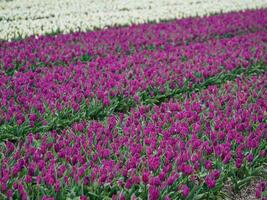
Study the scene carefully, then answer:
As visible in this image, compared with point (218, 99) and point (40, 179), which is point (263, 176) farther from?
point (40, 179)

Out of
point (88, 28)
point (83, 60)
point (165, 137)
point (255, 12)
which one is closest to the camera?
point (165, 137)

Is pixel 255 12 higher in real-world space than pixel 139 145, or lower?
higher

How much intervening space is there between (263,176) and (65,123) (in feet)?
7.67

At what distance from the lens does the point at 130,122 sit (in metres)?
4.73

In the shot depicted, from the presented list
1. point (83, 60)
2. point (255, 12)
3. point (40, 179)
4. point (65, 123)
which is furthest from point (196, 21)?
point (40, 179)

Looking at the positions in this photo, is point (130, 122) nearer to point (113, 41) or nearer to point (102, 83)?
point (102, 83)

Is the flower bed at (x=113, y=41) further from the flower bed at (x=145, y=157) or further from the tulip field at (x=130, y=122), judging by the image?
the flower bed at (x=145, y=157)

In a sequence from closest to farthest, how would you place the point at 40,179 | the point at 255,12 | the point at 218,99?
the point at 40,179
the point at 218,99
the point at 255,12

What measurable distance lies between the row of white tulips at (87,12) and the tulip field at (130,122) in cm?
239

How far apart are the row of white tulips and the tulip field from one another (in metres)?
2.39

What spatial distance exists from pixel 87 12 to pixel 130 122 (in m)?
10.5

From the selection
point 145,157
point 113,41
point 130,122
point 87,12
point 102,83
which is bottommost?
point 145,157

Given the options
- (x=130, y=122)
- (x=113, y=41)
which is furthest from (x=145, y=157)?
(x=113, y=41)

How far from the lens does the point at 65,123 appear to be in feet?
16.2
